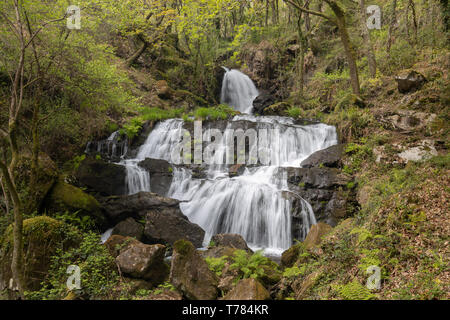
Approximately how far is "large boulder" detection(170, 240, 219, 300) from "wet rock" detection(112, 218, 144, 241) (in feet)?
11.9

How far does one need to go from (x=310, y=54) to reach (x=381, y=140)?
12.4 meters

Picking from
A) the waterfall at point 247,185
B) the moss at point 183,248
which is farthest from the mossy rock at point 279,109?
the moss at point 183,248

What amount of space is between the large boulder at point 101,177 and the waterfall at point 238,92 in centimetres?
1203

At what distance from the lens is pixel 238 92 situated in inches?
832

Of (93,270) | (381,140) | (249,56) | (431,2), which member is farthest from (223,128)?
(249,56)

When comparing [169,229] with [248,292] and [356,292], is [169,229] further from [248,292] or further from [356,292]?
[356,292]

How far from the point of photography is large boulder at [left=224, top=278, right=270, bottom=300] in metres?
3.54

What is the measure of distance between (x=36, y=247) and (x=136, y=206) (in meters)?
3.69

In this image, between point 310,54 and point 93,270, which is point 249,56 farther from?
point 93,270

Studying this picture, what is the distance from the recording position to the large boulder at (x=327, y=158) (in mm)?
9633

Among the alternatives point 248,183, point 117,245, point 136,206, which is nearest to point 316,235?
point 248,183

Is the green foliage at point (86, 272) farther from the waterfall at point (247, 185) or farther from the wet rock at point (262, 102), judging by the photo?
the wet rock at point (262, 102)

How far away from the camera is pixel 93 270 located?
4734 millimetres
